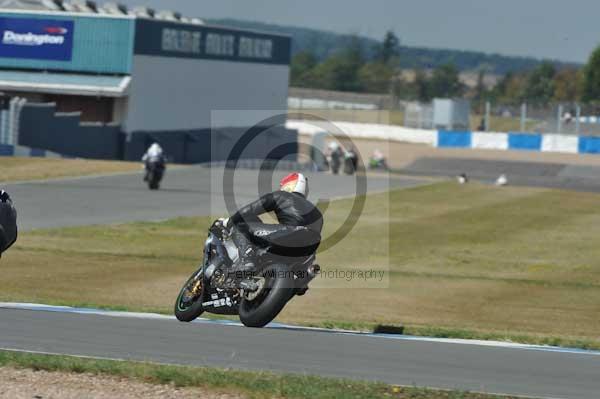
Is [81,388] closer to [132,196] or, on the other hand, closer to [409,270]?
[409,270]

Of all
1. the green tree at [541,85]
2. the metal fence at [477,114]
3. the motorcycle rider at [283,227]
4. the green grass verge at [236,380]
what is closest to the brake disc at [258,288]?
the motorcycle rider at [283,227]

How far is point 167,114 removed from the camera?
214 feet

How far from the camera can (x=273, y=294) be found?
1103 centimetres

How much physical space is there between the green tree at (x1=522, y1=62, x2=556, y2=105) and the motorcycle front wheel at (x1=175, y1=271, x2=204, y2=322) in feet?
381

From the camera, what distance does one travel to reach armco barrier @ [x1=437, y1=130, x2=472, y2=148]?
246 ft

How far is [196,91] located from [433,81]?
318 ft

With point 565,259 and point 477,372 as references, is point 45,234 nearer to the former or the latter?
point 565,259

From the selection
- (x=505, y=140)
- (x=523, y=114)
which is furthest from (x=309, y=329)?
(x=523, y=114)

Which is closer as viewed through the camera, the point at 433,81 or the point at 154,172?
the point at 154,172

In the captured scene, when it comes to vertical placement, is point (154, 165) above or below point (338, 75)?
below

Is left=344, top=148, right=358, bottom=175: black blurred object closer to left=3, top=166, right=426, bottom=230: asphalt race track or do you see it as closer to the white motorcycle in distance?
left=3, top=166, right=426, bottom=230: asphalt race track

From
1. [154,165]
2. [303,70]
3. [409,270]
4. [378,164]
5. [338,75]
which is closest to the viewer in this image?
[409,270]

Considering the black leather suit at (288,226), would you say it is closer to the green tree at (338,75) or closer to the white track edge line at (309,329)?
the white track edge line at (309,329)

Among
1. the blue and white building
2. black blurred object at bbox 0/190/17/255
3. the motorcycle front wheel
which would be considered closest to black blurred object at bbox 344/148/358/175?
the blue and white building
